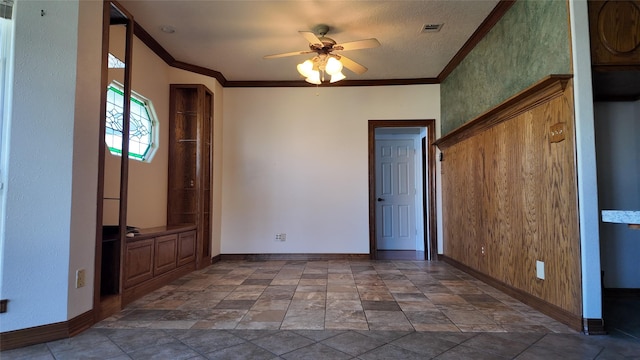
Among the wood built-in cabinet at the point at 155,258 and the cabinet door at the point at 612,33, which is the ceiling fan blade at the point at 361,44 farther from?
the wood built-in cabinet at the point at 155,258

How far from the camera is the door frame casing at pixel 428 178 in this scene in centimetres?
485

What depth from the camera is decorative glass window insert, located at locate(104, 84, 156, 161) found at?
3043 mm

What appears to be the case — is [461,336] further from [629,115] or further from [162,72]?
[162,72]

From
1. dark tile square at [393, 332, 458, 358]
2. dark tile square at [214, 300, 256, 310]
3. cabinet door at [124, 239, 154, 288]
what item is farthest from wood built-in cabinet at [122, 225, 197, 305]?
dark tile square at [393, 332, 458, 358]

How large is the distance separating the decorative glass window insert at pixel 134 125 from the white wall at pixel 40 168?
2.68 ft

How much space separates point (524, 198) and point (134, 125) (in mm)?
4008

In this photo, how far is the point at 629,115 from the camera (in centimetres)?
296

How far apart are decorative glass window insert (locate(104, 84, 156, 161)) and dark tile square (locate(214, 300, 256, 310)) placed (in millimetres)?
1737

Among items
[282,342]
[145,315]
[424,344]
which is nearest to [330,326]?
[282,342]

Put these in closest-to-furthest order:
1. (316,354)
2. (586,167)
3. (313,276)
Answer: (316,354)
(586,167)
(313,276)

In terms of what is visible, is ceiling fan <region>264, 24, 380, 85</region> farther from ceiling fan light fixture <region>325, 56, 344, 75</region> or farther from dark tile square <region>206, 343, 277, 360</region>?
dark tile square <region>206, 343, 277, 360</region>

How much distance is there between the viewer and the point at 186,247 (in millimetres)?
3916

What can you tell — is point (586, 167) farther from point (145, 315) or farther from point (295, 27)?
point (145, 315)

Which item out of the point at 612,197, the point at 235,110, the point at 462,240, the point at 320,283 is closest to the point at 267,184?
the point at 235,110
